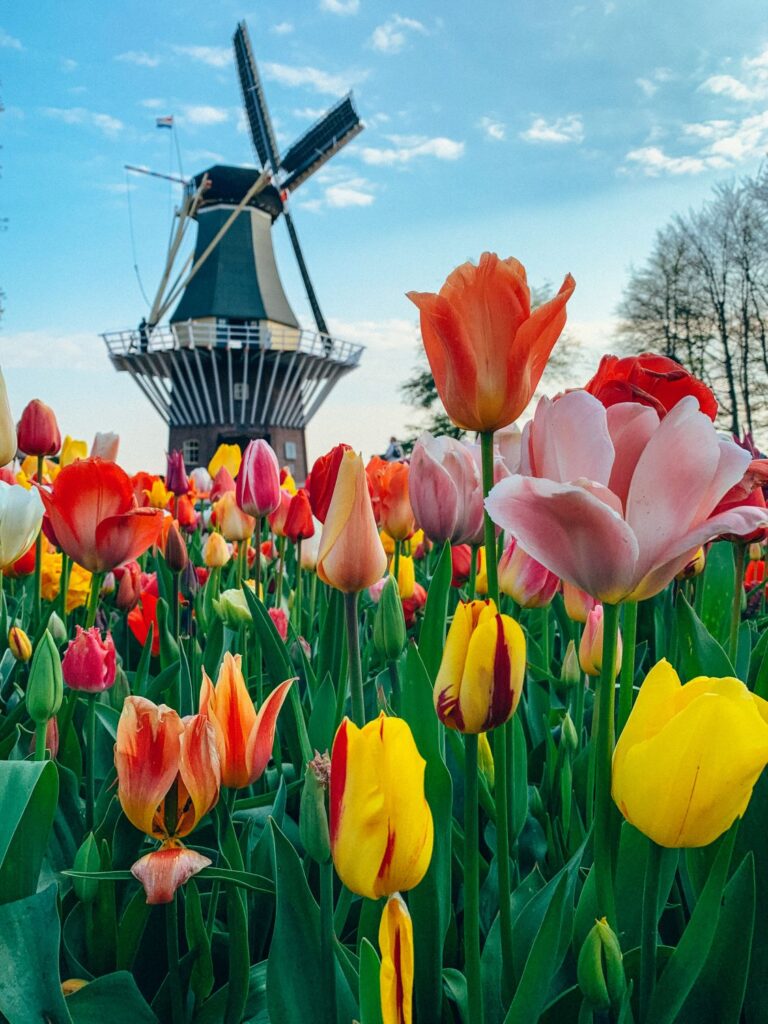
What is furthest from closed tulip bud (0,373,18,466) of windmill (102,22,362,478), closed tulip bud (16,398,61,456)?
windmill (102,22,362,478)

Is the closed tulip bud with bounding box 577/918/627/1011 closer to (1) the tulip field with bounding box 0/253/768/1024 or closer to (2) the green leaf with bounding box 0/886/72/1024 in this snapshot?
(1) the tulip field with bounding box 0/253/768/1024

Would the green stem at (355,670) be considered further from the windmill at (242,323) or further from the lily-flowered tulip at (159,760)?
the windmill at (242,323)

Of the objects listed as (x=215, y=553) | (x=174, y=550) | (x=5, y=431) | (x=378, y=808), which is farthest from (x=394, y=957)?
(x=215, y=553)

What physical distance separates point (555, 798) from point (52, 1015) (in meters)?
0.69

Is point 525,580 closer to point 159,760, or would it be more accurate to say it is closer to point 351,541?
point 351,541

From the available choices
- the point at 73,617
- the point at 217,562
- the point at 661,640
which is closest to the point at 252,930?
the point at 661,640

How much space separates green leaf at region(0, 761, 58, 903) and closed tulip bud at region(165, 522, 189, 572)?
0.95 meters

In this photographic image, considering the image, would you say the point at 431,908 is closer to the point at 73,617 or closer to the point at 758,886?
the point at 758,886

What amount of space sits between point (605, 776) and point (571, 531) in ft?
0.60

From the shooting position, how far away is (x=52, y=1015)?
2.38ft

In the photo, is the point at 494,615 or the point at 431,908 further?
the point at 431,908

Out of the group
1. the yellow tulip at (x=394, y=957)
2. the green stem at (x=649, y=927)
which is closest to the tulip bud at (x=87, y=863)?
the yellow tulip at (x=394, y=957)

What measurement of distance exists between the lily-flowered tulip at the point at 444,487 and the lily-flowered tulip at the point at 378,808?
1.96ft

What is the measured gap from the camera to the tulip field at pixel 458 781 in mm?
559
